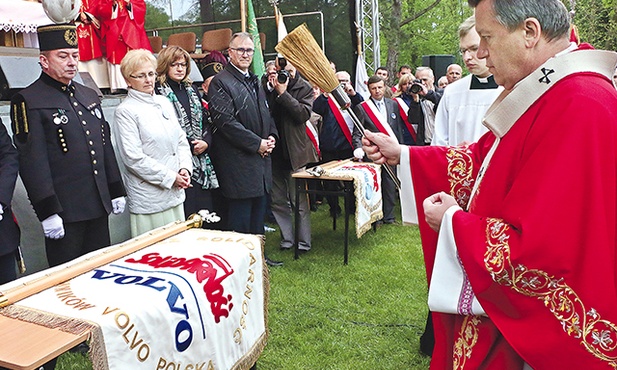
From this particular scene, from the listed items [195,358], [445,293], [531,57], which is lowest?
[195,358]

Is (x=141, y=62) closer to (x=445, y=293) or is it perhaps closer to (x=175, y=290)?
(x=175, y=290)

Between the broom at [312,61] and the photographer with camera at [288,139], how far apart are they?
2480 millimetres

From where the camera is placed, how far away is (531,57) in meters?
1.39

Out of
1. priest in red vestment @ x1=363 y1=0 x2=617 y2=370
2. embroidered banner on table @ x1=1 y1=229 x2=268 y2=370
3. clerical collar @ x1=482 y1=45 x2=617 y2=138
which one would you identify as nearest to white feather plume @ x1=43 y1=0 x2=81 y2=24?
embroidered banner on table @ x1=1 y1=229 x2=268 y2=370

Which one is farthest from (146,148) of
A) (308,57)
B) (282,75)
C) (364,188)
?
(364,188)

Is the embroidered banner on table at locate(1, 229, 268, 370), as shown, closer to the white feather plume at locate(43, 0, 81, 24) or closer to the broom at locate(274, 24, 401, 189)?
the broom at locate(274, 24, 401, 189)

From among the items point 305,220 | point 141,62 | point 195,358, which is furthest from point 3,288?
point 305,220

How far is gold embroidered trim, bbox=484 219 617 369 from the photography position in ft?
4.17

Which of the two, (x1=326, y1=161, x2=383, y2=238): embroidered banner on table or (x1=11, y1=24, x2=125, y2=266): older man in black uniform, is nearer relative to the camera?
(x1=11, y1=24, x2=125, y2=266): older man in black uniform

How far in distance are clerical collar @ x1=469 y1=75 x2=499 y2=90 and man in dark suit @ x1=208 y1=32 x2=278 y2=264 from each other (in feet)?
6.48

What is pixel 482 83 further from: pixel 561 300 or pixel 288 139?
pixel 288 139

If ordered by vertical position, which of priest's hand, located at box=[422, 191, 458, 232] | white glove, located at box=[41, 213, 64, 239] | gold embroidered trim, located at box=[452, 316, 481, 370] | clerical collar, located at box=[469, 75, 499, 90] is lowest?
gold embroidered trim, located at box=[452, 316, 481, 370]

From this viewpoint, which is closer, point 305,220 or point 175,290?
point 175,290

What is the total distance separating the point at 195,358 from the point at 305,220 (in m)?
3.35
